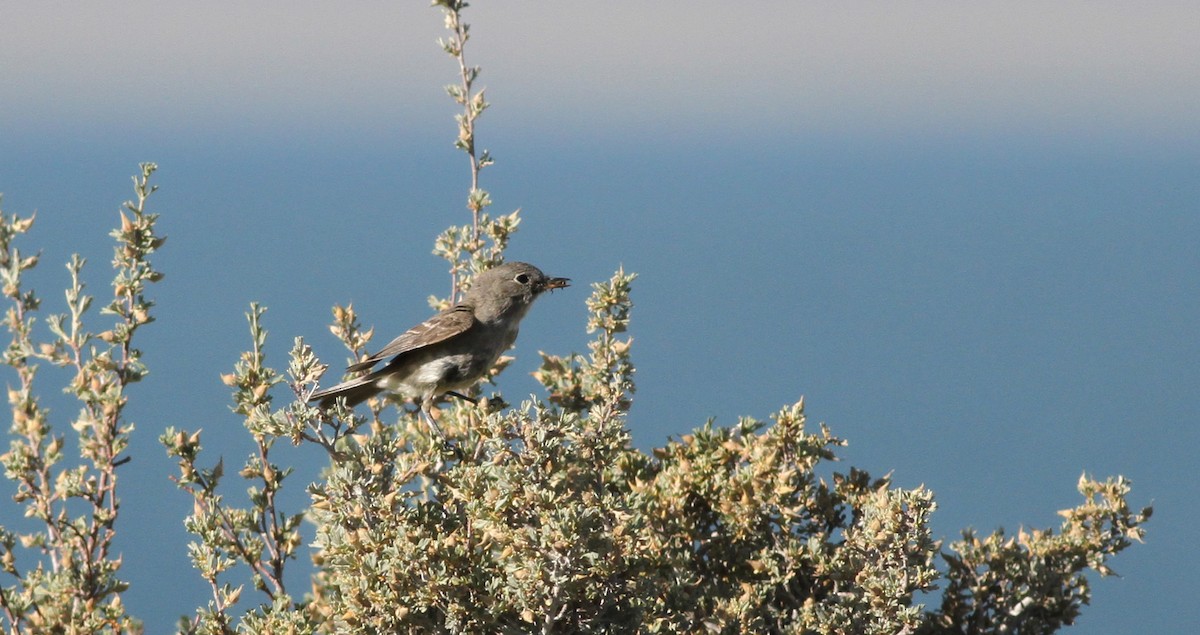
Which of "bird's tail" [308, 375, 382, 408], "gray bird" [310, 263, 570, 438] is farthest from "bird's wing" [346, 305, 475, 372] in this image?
"bird's tail" [308, 375, 382, 408]

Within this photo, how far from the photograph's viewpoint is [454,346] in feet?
21.7

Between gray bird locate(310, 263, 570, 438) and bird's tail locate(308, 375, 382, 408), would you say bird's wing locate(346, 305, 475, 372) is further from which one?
bird's tail locate(308, 375, 382, 408)

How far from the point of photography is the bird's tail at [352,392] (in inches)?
247

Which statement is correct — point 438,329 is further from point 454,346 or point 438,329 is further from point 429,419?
point 429,419

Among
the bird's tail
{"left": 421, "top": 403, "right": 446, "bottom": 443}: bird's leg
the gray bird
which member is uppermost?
the gray bird

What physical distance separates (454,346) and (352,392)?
0.63m

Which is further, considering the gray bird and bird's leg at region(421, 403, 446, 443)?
the gray bird

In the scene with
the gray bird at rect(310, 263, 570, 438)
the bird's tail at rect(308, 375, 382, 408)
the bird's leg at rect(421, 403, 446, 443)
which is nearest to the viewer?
the bird's leg at rect(421, 403, 446, 443)

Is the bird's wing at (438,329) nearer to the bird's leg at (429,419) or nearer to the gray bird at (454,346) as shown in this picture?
the gray bird at (454,346)

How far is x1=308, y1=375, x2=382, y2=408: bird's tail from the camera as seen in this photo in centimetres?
627

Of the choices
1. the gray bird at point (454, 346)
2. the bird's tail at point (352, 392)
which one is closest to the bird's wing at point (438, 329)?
the gray bird at point (454, 346)

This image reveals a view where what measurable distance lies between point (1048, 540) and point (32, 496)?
416 centimetres

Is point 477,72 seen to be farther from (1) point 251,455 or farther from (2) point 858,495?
(2) point 858,495

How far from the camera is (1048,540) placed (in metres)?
5.16
